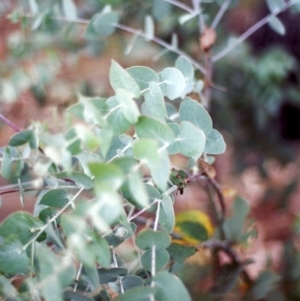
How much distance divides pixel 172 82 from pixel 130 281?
152 mm

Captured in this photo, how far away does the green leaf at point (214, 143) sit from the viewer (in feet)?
1.13

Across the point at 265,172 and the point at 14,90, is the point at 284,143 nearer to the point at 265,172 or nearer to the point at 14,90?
the point at 265,172

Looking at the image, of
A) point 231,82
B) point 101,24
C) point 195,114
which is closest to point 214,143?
point 195,114

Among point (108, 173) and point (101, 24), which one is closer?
point (108, 173)

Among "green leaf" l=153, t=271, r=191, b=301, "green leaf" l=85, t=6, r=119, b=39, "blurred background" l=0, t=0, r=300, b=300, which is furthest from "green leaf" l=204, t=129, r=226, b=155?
"blurred background" l=0, t=0, r=300, b=300

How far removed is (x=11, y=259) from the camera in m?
0.28

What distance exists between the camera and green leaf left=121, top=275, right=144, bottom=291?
0.31m

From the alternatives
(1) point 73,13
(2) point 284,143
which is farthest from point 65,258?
(2) point 284,143

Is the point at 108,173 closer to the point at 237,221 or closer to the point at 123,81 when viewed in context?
the point at 123,81

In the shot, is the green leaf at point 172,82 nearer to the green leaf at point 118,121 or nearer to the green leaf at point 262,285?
the green leaf at point 118,121

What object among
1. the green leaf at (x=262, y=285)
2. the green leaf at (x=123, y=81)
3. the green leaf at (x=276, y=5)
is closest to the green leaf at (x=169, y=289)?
the green leaf at (x=123, y=81)

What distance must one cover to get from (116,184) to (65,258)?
59mm

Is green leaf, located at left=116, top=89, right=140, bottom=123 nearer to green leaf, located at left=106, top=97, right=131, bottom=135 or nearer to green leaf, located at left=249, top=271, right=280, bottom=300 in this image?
green leaf, located at left=106, top=97, right=131, bottom=135

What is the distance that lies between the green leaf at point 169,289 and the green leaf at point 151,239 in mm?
32
